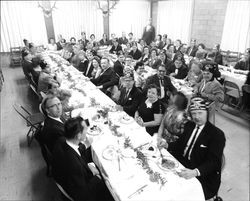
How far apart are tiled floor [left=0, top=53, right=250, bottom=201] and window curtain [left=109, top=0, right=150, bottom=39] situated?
8564 millimetres

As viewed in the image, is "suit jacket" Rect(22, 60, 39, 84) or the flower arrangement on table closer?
the flower arrangement on table

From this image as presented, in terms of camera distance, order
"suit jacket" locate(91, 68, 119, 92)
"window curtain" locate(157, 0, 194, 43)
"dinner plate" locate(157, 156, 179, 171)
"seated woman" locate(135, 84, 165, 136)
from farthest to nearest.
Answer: "window curtain" locate(157, 0, 194, 43), "suit jacket" locate(91, 68, 119, 92), "seated woman" locate(135, 84, 165, 136), "dinner plate" locate(157, 156, 179, 171)

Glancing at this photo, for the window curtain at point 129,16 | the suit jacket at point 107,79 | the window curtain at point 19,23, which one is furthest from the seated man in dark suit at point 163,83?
the window curtain at point 129,16

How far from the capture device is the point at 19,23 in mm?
9438

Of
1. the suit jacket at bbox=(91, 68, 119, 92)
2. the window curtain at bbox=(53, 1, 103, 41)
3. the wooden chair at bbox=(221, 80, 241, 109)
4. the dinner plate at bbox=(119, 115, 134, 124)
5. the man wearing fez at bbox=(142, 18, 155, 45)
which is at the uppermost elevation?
the window curtain at bbox=(53, 1, 103, 41)

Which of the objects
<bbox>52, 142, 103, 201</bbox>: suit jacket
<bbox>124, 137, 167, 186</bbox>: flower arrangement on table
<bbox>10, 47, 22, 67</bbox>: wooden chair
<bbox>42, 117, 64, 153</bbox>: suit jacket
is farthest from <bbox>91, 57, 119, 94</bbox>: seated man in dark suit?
<bbox>10, 47, 22, 67</bbox>: wooden chair

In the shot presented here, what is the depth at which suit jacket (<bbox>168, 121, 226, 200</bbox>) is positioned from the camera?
179cm

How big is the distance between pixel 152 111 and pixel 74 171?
155cm

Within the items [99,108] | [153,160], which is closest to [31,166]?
[99,108]

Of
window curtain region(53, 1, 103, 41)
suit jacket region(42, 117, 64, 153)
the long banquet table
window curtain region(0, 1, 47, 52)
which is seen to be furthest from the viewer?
window curtain region(53, 1, 103, 41)

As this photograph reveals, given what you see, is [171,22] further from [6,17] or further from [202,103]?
[202,103]

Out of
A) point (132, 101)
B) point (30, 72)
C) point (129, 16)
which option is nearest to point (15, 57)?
point (30, 72)

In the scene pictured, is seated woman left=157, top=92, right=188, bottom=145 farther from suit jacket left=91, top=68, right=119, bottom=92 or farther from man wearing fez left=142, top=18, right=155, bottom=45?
man wearing fez left=142, top=18, right=155, bottom=45

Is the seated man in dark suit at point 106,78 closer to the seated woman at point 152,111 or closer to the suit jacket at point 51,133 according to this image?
the seated woman at point 152,111
